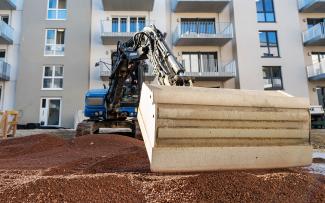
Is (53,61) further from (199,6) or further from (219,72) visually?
(219,72)

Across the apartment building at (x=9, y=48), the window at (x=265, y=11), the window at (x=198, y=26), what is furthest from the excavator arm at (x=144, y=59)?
the window at (x=265, y=11)

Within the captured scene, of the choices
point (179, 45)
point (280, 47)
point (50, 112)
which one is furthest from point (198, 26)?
point (50, 112)

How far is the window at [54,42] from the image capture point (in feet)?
61.1

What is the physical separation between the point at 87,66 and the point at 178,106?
17.4 metres

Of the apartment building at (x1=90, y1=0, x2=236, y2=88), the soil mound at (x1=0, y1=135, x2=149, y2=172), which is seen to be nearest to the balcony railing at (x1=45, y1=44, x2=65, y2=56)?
the apartment building at (x1=90, y1=0, x2=236, y2=88)

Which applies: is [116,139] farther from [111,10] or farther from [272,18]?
[272,18]

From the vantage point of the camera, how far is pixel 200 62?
62.1 ft

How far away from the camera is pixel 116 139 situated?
589 cm

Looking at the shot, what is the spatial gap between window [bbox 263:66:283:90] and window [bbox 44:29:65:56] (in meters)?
15.6

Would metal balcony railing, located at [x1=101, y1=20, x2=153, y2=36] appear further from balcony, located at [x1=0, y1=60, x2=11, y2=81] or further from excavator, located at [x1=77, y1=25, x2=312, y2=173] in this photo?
excavator, located at [x1=77, y1=25, x2=312, y2=173]

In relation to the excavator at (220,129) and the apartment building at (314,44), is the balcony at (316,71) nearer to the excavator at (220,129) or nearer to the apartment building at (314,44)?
the apartment building at (314,44)

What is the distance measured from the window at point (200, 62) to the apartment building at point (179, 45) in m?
0.07

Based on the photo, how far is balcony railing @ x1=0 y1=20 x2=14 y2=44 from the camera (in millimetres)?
17000

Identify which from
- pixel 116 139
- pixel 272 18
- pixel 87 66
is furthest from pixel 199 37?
pixel 116 139
